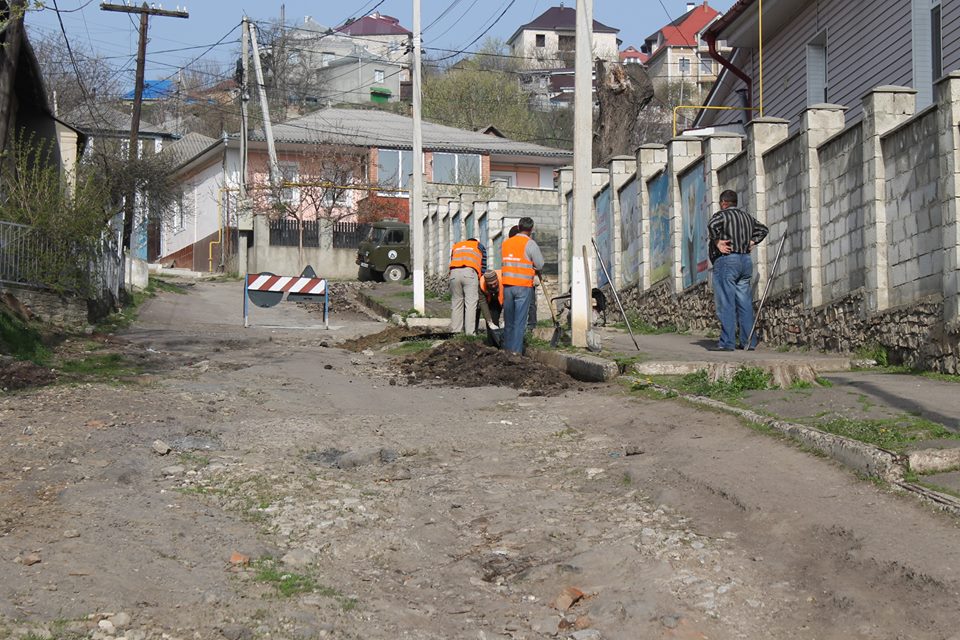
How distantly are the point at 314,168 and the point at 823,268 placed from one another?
128ft

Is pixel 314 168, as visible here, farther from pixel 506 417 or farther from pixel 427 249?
pixel 506 417

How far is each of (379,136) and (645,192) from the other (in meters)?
34.5

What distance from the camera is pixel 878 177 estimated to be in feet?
41.8

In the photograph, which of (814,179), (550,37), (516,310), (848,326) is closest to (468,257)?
(516,310)

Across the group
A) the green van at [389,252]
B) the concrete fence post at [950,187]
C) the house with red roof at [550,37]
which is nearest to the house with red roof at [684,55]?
the house with red roof at [550,37]

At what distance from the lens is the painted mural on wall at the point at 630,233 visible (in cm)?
2177

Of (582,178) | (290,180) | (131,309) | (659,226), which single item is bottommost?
(131,309)

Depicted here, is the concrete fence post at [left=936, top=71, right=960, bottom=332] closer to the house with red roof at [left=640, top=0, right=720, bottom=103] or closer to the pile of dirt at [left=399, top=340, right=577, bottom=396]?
the pile of dirt at [left=399, top=340, right=577, bottom=396]

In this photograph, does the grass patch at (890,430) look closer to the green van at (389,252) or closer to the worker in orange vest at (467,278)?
the worker in orange vest at (467,278)

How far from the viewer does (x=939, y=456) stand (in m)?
6.75

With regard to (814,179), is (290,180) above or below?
above

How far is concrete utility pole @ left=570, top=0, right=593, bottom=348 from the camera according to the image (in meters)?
14.6

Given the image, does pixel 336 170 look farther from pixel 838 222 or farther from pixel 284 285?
pixel 838 222

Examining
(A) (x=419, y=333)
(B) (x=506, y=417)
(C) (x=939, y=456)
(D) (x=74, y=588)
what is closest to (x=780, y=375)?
(B) (x=506, y=417)
